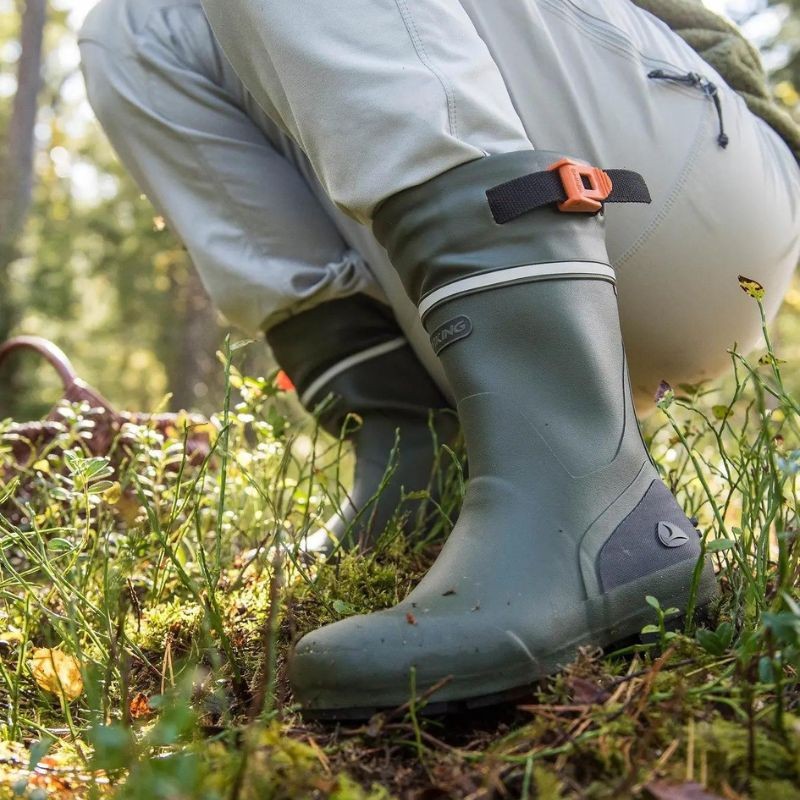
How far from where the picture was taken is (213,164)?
1.42 m

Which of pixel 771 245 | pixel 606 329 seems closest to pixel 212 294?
pixel 606 329

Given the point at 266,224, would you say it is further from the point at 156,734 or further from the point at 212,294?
the point at 156,734

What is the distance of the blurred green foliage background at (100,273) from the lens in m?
6.98

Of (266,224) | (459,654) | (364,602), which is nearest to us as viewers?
(459,654)

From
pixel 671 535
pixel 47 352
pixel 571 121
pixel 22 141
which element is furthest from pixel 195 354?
pixel 671 535

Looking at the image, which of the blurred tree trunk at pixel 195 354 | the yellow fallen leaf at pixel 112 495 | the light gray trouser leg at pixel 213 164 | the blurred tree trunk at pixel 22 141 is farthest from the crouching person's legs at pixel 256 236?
the blurred tree trunk at pixel 22 141

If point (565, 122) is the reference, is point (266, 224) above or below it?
below

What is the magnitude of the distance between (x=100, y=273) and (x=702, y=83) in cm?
941

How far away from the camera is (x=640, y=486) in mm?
908

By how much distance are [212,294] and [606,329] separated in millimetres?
761
